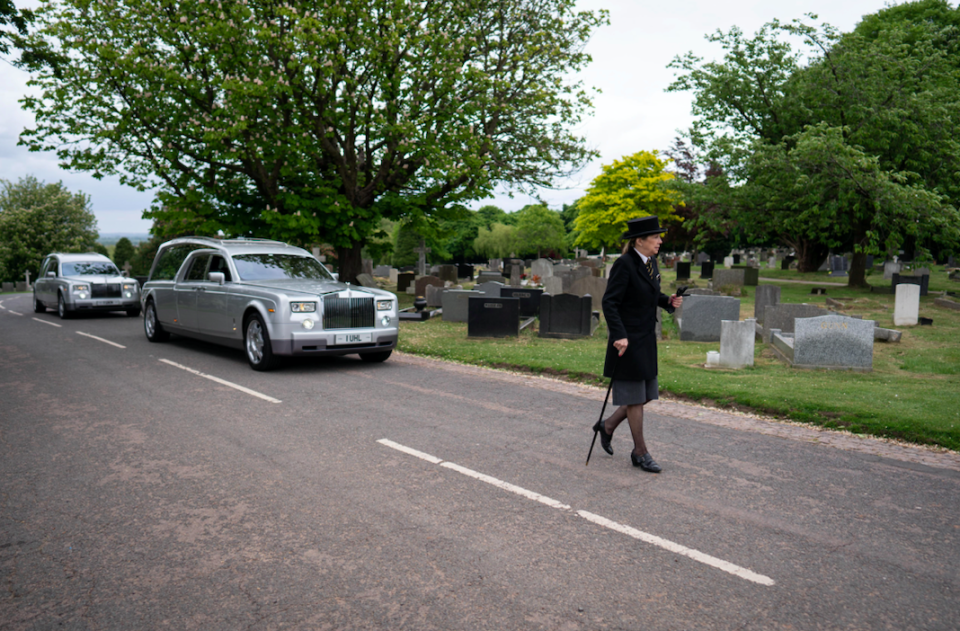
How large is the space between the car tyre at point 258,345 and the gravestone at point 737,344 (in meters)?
6.83

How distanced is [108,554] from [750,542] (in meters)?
3.62

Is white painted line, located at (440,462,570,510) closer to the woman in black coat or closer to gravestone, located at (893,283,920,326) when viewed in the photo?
the woman in black coat

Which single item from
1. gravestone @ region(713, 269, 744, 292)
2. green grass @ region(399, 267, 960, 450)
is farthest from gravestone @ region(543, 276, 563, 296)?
gravestone @ region(713, 269, 744, 292)

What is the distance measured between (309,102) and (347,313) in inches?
474

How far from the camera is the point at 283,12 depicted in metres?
16.5

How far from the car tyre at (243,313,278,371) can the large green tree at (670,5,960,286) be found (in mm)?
17384

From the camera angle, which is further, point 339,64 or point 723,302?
point 339,64

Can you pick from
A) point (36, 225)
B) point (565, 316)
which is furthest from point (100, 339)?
point (36, 225)

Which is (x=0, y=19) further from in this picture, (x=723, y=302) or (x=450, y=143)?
(x=723, y=302)

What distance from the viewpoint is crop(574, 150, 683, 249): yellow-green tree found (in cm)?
4800

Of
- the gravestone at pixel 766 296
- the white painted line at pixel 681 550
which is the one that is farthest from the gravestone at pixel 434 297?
the white painted line at pixel 681 550

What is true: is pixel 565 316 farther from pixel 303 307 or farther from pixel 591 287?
pixel 303 307

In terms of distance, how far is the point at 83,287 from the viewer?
59.4 feet

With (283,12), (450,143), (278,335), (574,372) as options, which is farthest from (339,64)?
(574,372)
